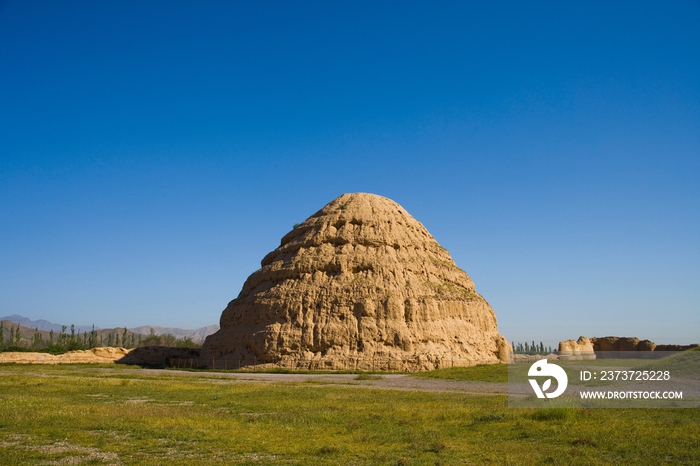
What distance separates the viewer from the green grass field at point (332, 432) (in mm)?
11156

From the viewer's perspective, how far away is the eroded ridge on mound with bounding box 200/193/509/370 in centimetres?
4428

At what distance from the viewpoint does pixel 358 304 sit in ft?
150

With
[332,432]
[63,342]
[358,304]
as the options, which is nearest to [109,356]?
[358,304]

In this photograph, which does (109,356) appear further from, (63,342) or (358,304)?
(63,342)

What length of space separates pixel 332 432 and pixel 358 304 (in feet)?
103

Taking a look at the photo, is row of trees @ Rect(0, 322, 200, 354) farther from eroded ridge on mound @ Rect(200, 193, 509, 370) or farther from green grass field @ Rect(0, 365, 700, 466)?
green grass field @ Rect(0, 365, 700, 466)

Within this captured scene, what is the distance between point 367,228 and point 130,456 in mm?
42135

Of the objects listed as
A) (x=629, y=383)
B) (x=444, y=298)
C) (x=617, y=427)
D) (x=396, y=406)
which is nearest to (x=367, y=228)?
(x=444, y=298)

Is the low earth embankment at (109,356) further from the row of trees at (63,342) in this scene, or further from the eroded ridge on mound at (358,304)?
the row of trees at (63,342)

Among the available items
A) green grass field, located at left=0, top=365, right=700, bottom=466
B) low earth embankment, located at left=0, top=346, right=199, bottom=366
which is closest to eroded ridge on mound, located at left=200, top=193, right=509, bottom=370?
low earth embankment, located at left=0, top=346, right=199, bottom=366

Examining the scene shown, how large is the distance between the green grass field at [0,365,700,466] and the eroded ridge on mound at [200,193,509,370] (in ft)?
74.5

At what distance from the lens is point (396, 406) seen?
62.7 feet

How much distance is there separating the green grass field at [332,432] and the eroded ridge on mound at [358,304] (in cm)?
2272

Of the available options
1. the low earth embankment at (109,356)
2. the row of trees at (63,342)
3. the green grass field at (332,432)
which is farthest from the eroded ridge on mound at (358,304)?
the row of trees at (63,342)
